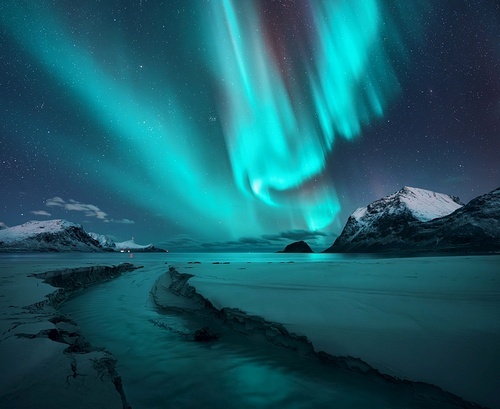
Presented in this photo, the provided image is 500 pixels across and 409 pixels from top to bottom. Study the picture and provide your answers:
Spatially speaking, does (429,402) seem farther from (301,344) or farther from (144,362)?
(144,362)

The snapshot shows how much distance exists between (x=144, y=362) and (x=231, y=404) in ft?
8.39

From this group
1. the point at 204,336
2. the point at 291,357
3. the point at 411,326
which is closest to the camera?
the point at 411,326

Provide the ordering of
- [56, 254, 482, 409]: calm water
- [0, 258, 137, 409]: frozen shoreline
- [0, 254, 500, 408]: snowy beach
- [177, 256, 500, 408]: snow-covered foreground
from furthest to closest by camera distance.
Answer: [56, 254, 482, 409]: calm water < [177, 256, 500, 408]: snow-covered foreground < [0, 254, 500, 408]: snowy beach < [0, 258, 137, 409]: frozen shoreline

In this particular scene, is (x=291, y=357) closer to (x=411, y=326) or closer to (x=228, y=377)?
(x=228, y=377)

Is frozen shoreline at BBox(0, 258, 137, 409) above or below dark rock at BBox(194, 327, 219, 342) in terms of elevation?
above

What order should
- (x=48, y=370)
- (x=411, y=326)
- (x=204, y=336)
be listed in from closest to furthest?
1. (x=48, y=370)
2. (x=411, y=326)
3. (x=204, y=336)

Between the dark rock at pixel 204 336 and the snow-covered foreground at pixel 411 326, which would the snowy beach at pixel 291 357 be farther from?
the dark rock at pixel 204 336

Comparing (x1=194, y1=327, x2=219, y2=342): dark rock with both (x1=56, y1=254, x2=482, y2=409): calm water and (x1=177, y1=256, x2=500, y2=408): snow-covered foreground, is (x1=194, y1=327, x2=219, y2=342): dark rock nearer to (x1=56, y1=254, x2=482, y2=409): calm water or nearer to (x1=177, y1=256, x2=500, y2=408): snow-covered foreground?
(x1=56, y1=254, x2=482, y2=409): calm water

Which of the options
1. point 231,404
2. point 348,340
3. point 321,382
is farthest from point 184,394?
point 348,340

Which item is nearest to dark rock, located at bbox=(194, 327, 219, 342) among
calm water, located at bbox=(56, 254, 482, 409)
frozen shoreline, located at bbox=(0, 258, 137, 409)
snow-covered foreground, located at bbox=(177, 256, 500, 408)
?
calm water, located at bbox=(56, 254, 482, 409)

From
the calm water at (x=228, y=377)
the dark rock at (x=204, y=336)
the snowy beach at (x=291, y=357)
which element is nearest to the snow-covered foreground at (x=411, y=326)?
the snowy beach at (x=291, y=357)

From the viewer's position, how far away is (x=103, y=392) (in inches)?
131

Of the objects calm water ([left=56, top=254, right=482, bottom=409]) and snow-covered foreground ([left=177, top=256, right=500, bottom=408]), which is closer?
snow-covered foreground ([left=177, top=256, right=500, bottom=408])

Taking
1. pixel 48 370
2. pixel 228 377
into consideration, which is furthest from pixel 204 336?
pixel 48 370
